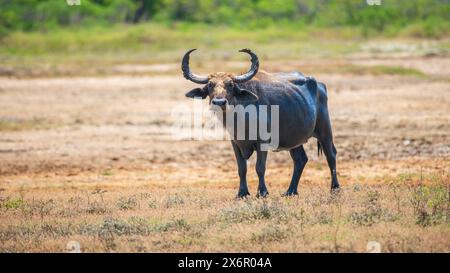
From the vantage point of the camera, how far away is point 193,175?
15.7 meters

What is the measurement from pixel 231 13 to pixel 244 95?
38985mm

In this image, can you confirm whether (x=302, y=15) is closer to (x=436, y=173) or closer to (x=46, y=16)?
(x=46, y=16)

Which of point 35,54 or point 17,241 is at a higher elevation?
point 17,241

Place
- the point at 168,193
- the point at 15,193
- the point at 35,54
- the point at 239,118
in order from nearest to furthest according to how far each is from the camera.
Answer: the point at 239,118 < the point at 168,193 < the point at 15,193 < the point at 35,54

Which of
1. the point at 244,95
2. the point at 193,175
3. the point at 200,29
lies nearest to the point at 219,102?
the point at 244,95

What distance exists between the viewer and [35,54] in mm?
40219

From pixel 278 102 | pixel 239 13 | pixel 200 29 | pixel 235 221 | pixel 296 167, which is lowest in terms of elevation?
pixel 200 29

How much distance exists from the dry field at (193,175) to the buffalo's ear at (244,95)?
134cm

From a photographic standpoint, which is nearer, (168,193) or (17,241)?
(17,241)

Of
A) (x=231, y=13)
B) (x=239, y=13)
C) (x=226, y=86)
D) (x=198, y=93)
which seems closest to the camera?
(x=226, y=86)

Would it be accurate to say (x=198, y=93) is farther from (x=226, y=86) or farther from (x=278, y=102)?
(x=278, y=102)
